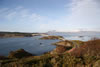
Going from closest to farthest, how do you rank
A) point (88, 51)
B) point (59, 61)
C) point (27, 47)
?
point (59, 61)
point (88, 51)
point (27, 47)

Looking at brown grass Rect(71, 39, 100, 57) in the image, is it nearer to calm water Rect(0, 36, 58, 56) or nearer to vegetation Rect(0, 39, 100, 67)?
vegetation Rect(0, 39, 100, 67)

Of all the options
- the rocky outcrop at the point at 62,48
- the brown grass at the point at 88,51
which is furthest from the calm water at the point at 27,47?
the brown grass at the point at 88,51

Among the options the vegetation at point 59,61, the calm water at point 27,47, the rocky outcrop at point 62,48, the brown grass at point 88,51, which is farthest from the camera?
the calm water at point 27,47

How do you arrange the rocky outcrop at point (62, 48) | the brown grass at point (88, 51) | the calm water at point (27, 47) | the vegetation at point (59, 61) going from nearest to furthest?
the vegetation at point (59, 61) → the brown grass at point (88, 51) → the rocky outcrop at point (62, 48) → the calm water at point (27, 47)

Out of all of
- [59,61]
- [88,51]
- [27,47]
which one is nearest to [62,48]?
[88,51]

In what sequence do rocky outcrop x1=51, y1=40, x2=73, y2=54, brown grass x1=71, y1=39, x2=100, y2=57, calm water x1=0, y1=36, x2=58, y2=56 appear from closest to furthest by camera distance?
1. brown grass x1=71, y1=39, x2=100, y2=57
2. rocky outcrop x1=51, y1=40, x2=73, y2=54
3. calm water x1=0, y1=36, x2=58, y2=56

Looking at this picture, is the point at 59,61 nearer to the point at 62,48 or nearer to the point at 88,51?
the point at 88,51

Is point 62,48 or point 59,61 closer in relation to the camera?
point 59,61

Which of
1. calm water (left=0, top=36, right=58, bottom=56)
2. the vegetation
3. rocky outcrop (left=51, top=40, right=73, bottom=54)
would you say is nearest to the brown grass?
the vegetation

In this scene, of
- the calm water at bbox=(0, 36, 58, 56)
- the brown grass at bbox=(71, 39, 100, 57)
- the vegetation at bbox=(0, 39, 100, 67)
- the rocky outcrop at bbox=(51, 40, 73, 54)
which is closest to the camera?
the vegetation at bbox=(0, 39, 100, 67)

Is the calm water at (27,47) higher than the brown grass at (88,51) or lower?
lower

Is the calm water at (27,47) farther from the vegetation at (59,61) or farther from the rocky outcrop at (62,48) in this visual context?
the vegetation at (59,61)

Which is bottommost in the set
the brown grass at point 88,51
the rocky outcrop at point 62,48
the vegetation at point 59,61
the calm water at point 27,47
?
the calm water at point 27,47

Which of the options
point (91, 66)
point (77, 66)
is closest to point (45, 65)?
point (77, 66)
